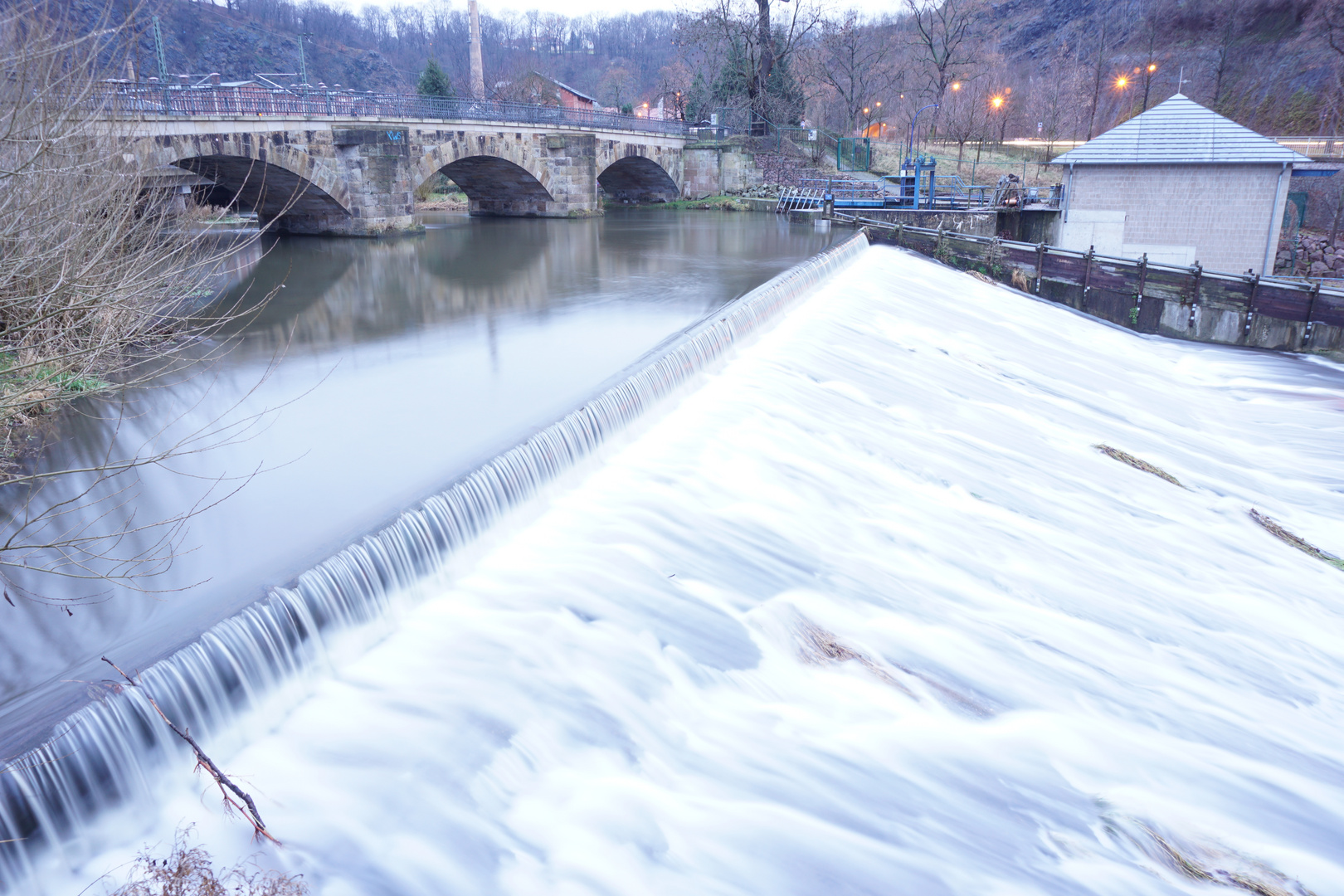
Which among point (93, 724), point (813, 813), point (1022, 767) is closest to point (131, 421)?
point (93, 724)

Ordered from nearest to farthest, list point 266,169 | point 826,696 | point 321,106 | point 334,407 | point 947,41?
point 826,696 → point 334,407 → point 266,169 → point 321,106 → point 947,41

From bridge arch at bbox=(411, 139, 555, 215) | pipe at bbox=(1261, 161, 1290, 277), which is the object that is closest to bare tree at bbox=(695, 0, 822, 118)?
bridge arch at bbox=(411, 139, 555, 215)

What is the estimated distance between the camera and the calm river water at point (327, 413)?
509cm

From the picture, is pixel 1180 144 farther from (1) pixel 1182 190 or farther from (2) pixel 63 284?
(2) pixel 63 284

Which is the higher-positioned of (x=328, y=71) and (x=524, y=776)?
(x=328, y=71)

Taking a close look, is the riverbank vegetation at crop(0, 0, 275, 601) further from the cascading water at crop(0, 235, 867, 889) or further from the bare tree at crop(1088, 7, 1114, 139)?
the bare tree at crop(1088, 7, 1114, 139)

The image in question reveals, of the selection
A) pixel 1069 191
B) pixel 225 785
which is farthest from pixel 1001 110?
pixel 225 785

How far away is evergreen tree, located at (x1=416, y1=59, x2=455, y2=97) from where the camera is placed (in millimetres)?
53188

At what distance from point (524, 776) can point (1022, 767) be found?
8.96ft

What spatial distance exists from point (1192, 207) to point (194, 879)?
1057 inches

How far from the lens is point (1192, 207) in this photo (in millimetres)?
23547

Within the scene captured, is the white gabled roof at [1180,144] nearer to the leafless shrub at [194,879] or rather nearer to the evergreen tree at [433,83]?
the leafless shrub at [194,879]

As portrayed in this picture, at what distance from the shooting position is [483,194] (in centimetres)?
3575

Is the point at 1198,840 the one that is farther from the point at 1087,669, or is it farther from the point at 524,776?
the point at 524,776
